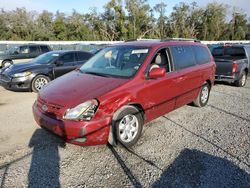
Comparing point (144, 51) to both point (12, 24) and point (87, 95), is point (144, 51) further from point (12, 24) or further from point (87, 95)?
point (12, 24)

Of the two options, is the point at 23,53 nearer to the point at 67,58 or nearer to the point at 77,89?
the point at 67,58

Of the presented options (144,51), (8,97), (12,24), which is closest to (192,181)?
(144,51)

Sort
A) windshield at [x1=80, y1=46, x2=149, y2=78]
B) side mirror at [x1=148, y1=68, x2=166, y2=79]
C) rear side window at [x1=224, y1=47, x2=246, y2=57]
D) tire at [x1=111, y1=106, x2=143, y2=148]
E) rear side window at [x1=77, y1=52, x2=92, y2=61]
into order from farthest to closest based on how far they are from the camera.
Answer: rear side window at [x1=224, y1=47, x2=246, y2=57] < rear side window at [x1=77, y1=52, x2=92, y2=61] < windshield at [x1=80, y1=46, x2=149, y2=78] < side mirror at [x1=148, y1=68, x2=166, y2=79] < tire at [x1=111, y1=106, x2=143, y2=148]

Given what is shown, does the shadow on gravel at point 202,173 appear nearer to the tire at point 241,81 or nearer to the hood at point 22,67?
the hood at point 22,67

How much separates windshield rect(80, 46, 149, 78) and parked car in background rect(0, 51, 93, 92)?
3.75 m

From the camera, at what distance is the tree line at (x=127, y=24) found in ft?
185

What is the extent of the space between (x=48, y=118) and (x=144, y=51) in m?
2.21

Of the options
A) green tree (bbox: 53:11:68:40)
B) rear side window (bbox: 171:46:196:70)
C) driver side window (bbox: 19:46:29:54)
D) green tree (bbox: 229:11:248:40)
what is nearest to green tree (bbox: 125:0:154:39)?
green tree (bbox: 53:11:68:40)

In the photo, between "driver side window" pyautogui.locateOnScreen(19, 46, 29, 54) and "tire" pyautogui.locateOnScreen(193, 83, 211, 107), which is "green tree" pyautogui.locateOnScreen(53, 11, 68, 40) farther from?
"tire" pyautogui.locateOnScreen(193, 83, 211, 107)

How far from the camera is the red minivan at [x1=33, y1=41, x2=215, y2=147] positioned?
3.81m

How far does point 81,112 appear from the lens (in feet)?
12.4

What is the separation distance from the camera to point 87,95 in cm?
394

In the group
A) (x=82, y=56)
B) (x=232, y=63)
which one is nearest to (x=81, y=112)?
(x=82, y=56)

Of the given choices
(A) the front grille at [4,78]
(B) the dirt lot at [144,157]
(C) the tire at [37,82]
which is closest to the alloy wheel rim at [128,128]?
(B) the dirt lot at [144,157]
